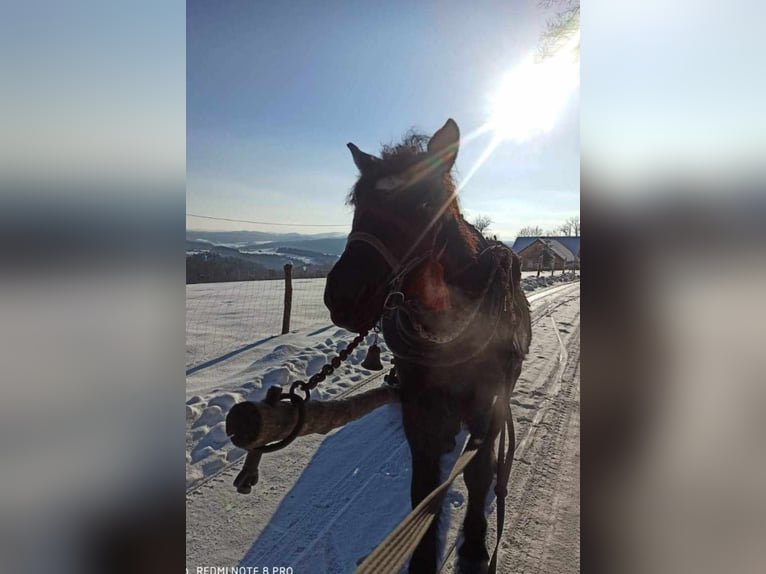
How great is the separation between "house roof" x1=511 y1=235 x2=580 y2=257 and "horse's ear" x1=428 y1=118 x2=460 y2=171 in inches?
16.9

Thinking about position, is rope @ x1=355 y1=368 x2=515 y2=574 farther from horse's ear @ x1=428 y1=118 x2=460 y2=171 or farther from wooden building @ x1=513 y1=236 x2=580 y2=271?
horse's ear @ x1=428 y1=118 x2=460 y2=171

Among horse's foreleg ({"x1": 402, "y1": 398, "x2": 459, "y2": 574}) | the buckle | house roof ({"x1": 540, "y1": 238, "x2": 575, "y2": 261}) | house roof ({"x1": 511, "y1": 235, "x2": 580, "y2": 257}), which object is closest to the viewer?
house roof ({"x1": 511, "y1": 235, "x2": 580, "y2": 257})

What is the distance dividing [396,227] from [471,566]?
4.63ft

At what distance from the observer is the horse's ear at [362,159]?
1.33m

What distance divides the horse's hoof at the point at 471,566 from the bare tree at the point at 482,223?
4.44 feet

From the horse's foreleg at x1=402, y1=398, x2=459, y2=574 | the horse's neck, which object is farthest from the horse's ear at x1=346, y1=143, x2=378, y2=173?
the horse's foreleg at x1=402, y1=398, x2=459, y2=574

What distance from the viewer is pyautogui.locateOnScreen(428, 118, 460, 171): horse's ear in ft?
4.42

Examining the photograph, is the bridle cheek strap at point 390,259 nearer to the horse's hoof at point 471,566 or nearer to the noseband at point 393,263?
the noseband at point 393,263

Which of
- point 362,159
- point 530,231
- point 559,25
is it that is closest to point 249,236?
point 362,159

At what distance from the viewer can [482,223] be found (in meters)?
1.47
